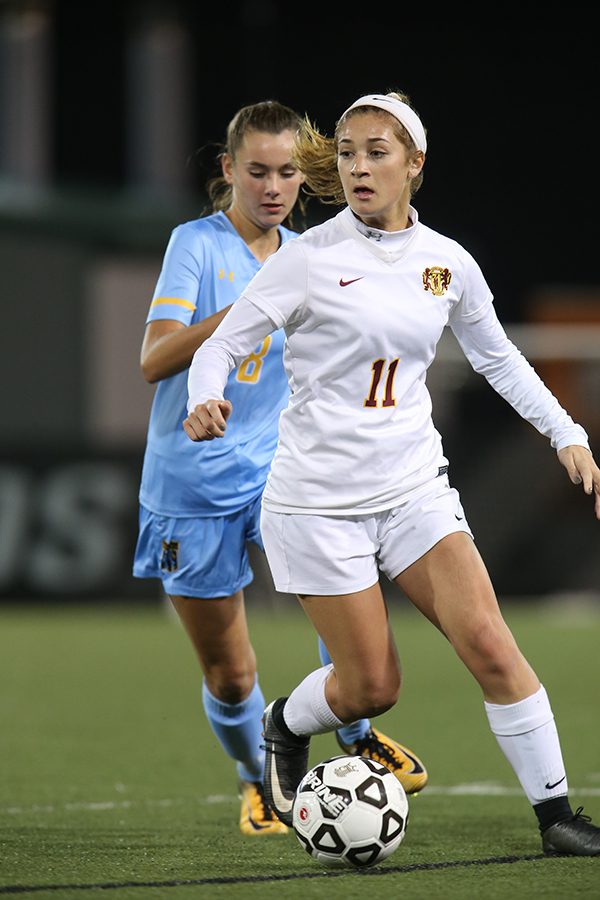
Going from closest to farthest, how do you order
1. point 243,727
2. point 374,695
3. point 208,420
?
point 208,420, point 374,695, point 243,727

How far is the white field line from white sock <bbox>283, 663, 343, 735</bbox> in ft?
3.53

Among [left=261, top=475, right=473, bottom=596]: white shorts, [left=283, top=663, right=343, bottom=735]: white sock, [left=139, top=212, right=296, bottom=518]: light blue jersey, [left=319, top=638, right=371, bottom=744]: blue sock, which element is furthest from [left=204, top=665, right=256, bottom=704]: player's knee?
[left=261, top=475, right=473, bottom=596]: white shorts

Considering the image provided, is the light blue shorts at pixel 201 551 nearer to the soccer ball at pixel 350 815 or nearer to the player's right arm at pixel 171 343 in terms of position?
the player's right arm at pixel 171 343

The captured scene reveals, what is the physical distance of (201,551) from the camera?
217 inches

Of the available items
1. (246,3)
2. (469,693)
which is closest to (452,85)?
(246,3)

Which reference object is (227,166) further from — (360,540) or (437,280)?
(360,540)

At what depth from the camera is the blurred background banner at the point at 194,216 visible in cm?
1373

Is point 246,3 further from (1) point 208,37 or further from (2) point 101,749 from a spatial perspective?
(2) point 101,749

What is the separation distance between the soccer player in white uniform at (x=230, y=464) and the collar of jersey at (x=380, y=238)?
76 centimetres

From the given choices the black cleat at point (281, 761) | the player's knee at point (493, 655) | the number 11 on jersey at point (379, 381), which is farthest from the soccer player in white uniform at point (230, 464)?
the player's knee at point (493, 655)

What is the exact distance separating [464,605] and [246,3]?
1818 centimetres

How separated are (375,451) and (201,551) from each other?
1.14m

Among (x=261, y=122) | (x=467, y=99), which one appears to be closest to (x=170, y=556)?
(x=261, y=122)

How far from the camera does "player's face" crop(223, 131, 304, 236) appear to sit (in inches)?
209
